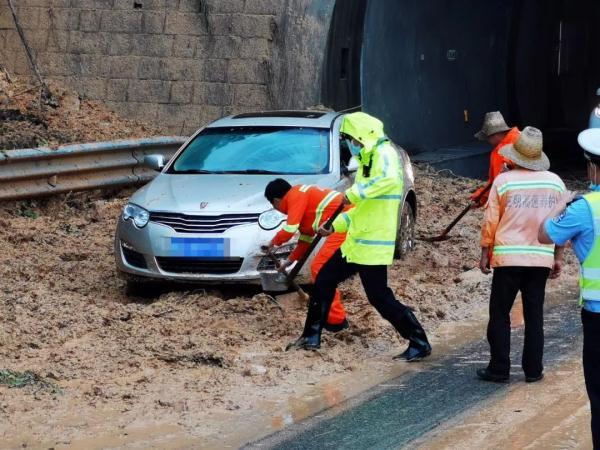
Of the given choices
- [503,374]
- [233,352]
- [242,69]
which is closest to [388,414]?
[503,374]

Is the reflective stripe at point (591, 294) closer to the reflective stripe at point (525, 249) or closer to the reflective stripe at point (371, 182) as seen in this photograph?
the reflective stripe at point (525, 249)

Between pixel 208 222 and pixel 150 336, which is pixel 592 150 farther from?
pixel 208 222

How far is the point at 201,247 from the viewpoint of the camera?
1038 cm

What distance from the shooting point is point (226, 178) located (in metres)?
11.3

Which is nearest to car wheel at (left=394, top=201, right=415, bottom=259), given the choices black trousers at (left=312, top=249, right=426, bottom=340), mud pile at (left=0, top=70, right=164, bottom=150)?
black trousers at (left=312, top=249, right=426, bottom=340)

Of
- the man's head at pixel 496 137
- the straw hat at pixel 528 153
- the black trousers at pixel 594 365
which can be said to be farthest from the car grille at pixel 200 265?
the black trousers at pixel 594 365

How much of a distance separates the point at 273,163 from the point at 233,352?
9.84ft

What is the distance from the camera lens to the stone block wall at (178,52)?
17.2 m

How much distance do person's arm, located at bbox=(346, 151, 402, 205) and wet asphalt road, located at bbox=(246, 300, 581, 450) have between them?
1.26 meters

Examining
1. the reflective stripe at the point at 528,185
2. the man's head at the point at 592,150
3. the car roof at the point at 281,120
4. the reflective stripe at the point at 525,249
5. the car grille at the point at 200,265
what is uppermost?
the man's head at the point at 592,150

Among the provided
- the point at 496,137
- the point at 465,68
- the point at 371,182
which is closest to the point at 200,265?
the point at 371,182

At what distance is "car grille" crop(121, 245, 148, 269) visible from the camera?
10578mm

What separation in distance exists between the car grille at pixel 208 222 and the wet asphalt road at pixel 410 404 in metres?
2.24

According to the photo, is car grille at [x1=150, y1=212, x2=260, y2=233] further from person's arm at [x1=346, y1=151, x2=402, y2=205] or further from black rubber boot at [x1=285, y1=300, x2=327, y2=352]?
person's arm at [x1=346, y1=151, x2=402, y2=205]
